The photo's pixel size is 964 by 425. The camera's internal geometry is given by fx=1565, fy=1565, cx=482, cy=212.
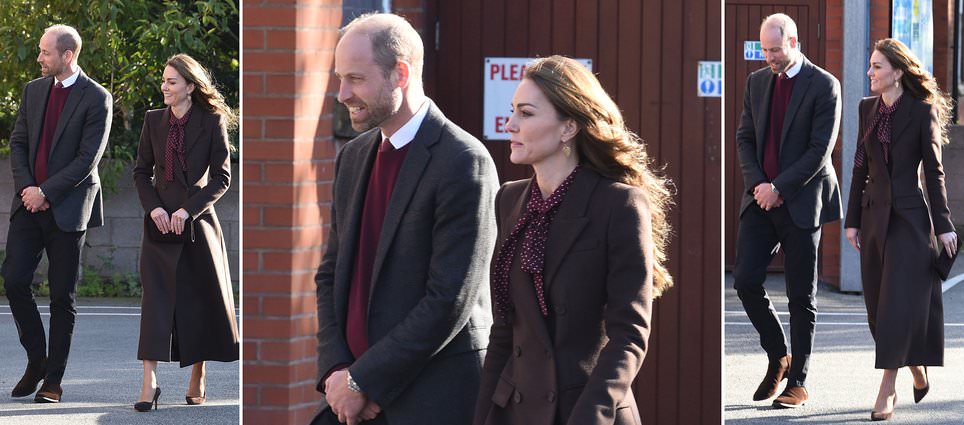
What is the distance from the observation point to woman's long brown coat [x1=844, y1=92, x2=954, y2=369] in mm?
8352

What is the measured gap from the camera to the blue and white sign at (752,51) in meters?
15.2

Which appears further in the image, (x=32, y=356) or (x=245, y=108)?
(x=32, y=356)

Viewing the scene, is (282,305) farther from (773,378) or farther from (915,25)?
(915,25)

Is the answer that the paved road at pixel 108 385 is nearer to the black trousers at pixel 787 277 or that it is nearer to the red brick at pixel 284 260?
the red brick at pixel 284 260

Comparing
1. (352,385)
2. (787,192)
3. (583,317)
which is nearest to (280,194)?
(352,385)

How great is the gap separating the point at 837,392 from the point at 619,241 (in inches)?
A: 221

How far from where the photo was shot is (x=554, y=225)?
390 centimetres

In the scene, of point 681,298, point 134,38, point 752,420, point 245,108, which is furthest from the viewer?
point 134,38

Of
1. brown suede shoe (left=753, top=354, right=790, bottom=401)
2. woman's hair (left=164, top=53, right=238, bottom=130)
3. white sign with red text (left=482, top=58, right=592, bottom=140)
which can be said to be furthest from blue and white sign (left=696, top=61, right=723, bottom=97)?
woman's hair (left=164, top=53, right=238, bottom=130)

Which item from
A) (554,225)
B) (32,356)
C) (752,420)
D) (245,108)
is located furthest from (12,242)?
(554,225)

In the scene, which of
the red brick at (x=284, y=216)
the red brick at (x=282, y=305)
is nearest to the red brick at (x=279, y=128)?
the red brick at (x=284, y=216)

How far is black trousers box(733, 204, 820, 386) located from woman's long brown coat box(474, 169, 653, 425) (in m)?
4.97

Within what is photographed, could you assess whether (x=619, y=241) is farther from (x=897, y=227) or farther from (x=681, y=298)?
(x=897, y=227)

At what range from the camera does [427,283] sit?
405cm
